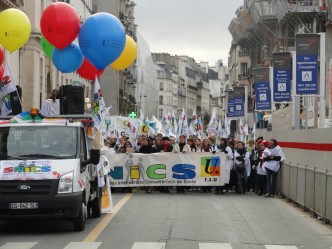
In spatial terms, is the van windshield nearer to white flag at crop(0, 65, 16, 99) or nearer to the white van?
the white van

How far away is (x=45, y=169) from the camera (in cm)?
1334

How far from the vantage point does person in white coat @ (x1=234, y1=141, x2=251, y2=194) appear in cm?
2384

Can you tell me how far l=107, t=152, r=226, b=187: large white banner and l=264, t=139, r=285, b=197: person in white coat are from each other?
1.65 m

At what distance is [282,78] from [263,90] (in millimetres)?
6128

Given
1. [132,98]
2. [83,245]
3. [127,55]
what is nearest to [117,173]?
[127,55]

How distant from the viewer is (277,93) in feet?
94.8

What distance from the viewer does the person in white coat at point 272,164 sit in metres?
22.5

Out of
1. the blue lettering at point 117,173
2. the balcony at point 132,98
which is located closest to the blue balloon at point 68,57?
the blue lettering at point 117,173

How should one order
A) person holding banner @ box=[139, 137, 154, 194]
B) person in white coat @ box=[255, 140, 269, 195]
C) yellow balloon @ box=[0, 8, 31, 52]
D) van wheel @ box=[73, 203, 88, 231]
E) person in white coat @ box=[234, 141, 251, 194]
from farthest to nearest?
person holding banner @ box=[139, 137, 154, 194] < person in white coat @ box=[234, 141, 251, 194] < person in white coat @ box=[255, 140, 269, 195] < yellow balloon @ box=[0, 8, 31, 52] < van wheel @ box=[73, 203, 88, 231]

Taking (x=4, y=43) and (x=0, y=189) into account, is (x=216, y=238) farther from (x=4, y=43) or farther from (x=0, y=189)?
(x=4, y=43)

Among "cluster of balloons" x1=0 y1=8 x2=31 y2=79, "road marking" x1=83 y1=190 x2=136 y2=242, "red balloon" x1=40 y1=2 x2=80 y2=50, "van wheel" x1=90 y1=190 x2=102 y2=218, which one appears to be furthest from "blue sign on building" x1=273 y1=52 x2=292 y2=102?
"van wheel" x1=90 y1=190 x2=102 y2=218

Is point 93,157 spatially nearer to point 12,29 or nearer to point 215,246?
point 215,246

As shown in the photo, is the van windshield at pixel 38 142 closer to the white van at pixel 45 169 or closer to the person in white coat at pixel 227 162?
the white van at pixel 45 169

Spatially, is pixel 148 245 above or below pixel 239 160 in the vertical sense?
below
